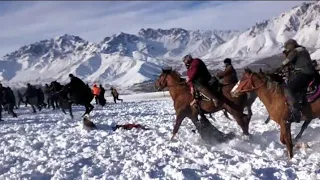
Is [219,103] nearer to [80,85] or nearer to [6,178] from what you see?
[6,178]

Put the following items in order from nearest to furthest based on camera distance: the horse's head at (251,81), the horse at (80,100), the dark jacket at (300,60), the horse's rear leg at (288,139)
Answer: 1. the horse's rear leg at (288,139)
2. the dark jacket at (300,60)
3. the horse's head at (251,81)
4. the horse at (80,100)

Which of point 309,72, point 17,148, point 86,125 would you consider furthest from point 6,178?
point 309,72

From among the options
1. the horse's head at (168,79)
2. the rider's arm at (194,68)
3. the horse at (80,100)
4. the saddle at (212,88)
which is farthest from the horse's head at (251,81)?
the horse at (80,100)

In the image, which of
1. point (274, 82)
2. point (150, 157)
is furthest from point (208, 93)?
point (150, 157)

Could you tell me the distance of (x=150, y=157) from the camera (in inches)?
412

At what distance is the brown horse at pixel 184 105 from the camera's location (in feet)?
42.2

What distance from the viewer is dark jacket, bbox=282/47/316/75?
1087cm

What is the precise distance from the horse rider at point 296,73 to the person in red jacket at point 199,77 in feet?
7.57

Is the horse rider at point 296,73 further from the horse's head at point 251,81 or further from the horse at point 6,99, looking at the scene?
the horse at point 6,99

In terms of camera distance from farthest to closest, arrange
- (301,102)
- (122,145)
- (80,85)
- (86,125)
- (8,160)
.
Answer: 1. (80,85)
2. (86,125)
3. (122,145)
4. (301,102)
5. (8,160)

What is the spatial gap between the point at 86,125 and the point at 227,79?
4.62 m

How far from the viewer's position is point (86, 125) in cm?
1508

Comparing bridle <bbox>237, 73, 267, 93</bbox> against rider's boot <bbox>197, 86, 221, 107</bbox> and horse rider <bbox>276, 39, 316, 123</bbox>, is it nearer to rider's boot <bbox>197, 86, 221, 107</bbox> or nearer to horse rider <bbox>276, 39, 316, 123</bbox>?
horse rider <bbox>276, 39, 316, 123</bbox>

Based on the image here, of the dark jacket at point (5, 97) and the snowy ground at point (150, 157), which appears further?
the dark jacket at point (5, 97)
